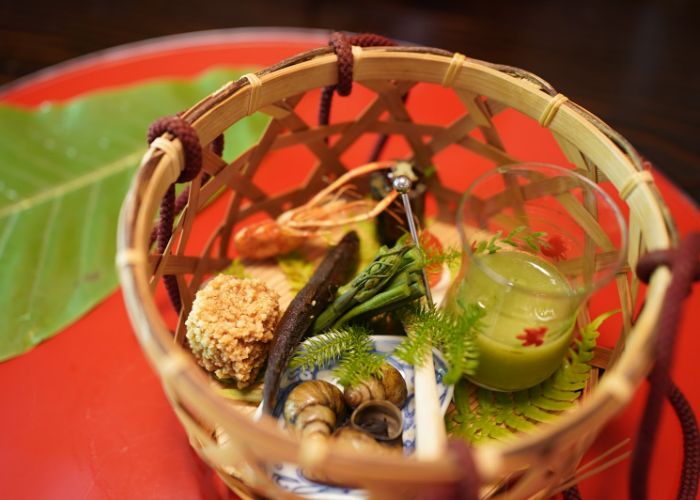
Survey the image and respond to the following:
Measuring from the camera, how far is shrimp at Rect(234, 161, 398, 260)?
947 mm

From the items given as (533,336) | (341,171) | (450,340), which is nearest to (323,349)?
(450,340)

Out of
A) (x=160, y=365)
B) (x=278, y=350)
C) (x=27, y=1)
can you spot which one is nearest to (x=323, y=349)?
(x=278, y=350)

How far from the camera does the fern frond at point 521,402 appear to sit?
0.77 meters

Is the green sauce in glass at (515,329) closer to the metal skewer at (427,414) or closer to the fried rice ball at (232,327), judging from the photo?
the metal skewer at (427,414)

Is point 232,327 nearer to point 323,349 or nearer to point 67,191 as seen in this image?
point 323,349

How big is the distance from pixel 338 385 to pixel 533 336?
26 centimetres

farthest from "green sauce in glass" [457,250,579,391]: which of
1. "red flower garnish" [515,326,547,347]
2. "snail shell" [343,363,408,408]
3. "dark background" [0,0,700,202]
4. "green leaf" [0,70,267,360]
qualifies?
"dark background" [0,0,700,202]

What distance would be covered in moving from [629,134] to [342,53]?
42.3 inches

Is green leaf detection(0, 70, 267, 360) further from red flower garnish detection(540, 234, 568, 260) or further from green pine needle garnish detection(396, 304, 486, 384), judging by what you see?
red flower garnish detection(540, 234, 568, 260)

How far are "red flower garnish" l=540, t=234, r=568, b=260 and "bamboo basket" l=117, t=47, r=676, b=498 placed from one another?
10cm

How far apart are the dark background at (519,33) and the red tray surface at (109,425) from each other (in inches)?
28.0

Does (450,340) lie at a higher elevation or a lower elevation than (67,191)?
lower

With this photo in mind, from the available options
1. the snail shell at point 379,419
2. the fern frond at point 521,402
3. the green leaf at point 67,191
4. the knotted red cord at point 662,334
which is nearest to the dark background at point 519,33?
the green leaf at point 67,191

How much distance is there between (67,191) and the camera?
1188 mm
